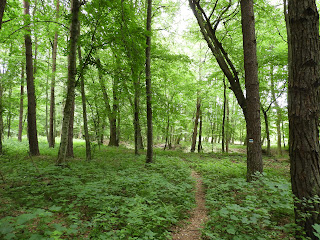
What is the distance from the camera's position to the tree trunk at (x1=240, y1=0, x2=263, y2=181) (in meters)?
5.72

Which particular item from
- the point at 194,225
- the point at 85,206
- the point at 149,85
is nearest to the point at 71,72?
the point at 149,85

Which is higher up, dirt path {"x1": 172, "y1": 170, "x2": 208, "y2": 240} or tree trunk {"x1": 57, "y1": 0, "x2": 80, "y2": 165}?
tree trunk {"x1": 57, "y1": 0, "x2": 80, "y2": 165}

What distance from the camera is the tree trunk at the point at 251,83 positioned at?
572 centimetres

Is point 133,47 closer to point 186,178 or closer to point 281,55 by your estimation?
point 186,178

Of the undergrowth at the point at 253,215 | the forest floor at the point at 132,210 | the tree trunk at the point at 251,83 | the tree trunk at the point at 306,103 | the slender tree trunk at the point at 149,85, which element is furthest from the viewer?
the slender tree trunk at the point at 149,85

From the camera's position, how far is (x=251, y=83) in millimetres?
5750

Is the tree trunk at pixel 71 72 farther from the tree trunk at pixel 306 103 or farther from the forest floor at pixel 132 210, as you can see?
the tree trunk at pixel 306 103

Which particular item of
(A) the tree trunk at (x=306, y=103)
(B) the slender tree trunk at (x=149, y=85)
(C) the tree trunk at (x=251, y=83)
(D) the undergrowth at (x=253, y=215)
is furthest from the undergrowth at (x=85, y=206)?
(B) the slender tree trunk at (x=149, y=85)

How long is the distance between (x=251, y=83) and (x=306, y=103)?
328cm

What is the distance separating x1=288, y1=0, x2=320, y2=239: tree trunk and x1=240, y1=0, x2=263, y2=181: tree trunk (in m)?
3.09

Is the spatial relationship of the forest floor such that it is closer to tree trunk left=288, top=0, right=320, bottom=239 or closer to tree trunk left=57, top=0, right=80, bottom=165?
tree trunk left=288, top=0, right=320, bottom=239

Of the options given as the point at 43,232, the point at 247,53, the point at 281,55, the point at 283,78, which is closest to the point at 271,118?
the point at 283,78

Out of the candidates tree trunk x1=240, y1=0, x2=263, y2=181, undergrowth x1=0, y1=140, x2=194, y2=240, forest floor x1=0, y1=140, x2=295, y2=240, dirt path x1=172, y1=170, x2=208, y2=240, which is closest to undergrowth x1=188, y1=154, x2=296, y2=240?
forest floor x1=0, y1=140, x2=295, y2=240

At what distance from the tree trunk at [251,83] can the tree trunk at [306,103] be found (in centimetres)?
309
